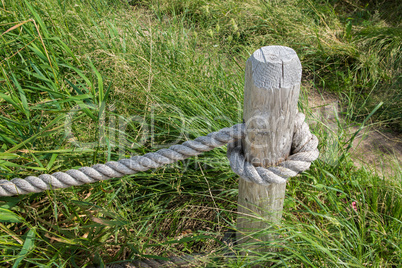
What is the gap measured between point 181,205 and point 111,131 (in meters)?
0.68

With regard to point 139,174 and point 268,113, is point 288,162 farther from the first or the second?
point 139,174

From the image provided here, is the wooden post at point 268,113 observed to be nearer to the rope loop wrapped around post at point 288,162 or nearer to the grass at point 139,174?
the rope loop wrapped around post at point 288,162

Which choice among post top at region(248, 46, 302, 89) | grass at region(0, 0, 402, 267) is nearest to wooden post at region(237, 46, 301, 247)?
post top at region(248, 46, 302, 89)

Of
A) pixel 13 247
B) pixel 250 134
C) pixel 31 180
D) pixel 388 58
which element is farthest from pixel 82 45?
pixel 388 58

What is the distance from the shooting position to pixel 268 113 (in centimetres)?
134

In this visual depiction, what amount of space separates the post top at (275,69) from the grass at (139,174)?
0.70 metres

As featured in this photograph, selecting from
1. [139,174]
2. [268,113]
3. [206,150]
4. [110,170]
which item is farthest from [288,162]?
[139,174]

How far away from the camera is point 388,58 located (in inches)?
149

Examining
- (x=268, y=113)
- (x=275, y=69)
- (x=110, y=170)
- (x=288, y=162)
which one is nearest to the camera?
(x=275, y=69)

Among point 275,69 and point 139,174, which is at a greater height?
point 275,69

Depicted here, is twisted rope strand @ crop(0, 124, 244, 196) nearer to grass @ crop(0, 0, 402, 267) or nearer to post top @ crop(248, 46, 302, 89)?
grass @ crop(0, 0, 402, 267)

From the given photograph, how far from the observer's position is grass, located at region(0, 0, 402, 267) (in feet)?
6.01

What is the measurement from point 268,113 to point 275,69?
182mm

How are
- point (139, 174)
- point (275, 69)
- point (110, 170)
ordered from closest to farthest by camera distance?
point (275, 69), point (110, 170), point (139, 174)
